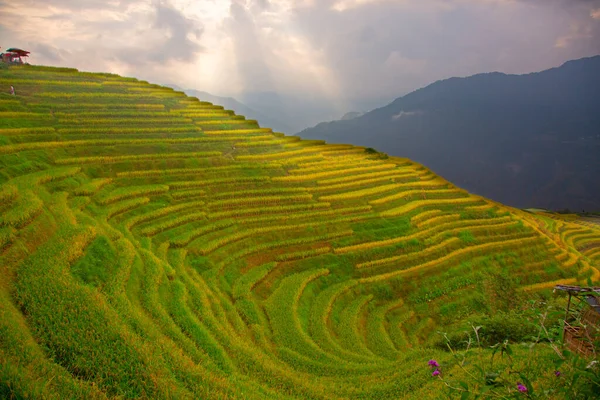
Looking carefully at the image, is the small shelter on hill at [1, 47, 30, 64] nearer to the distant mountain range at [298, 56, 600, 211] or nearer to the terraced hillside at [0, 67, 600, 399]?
the terraced hillside at [0, 67, 600, 399]

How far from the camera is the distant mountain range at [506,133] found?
117m

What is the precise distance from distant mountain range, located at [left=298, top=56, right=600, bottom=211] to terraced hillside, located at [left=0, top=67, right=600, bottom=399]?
96.5m

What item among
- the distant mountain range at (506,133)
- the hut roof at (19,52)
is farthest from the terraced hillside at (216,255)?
the distant mountain range at (506,133)

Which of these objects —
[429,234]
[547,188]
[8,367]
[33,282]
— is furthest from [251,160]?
[547,188]

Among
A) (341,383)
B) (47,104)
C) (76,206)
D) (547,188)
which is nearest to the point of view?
(341,383)

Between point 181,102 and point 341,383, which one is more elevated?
point 181,102

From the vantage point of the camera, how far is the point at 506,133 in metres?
147

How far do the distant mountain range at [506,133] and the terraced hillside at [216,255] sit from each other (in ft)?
317

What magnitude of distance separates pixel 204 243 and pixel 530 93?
656ft

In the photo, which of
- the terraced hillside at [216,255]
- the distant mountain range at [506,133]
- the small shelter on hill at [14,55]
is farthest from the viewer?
the distant mountain range at [506,133]

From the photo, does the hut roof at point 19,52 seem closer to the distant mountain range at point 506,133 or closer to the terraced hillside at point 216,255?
the terraced hillside at point 216,255

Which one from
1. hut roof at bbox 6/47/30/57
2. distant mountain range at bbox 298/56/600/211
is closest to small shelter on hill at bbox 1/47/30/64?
hut roof at bbox 6/47/30/57

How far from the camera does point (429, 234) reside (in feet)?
74.7

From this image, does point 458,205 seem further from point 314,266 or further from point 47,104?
point 47,104
